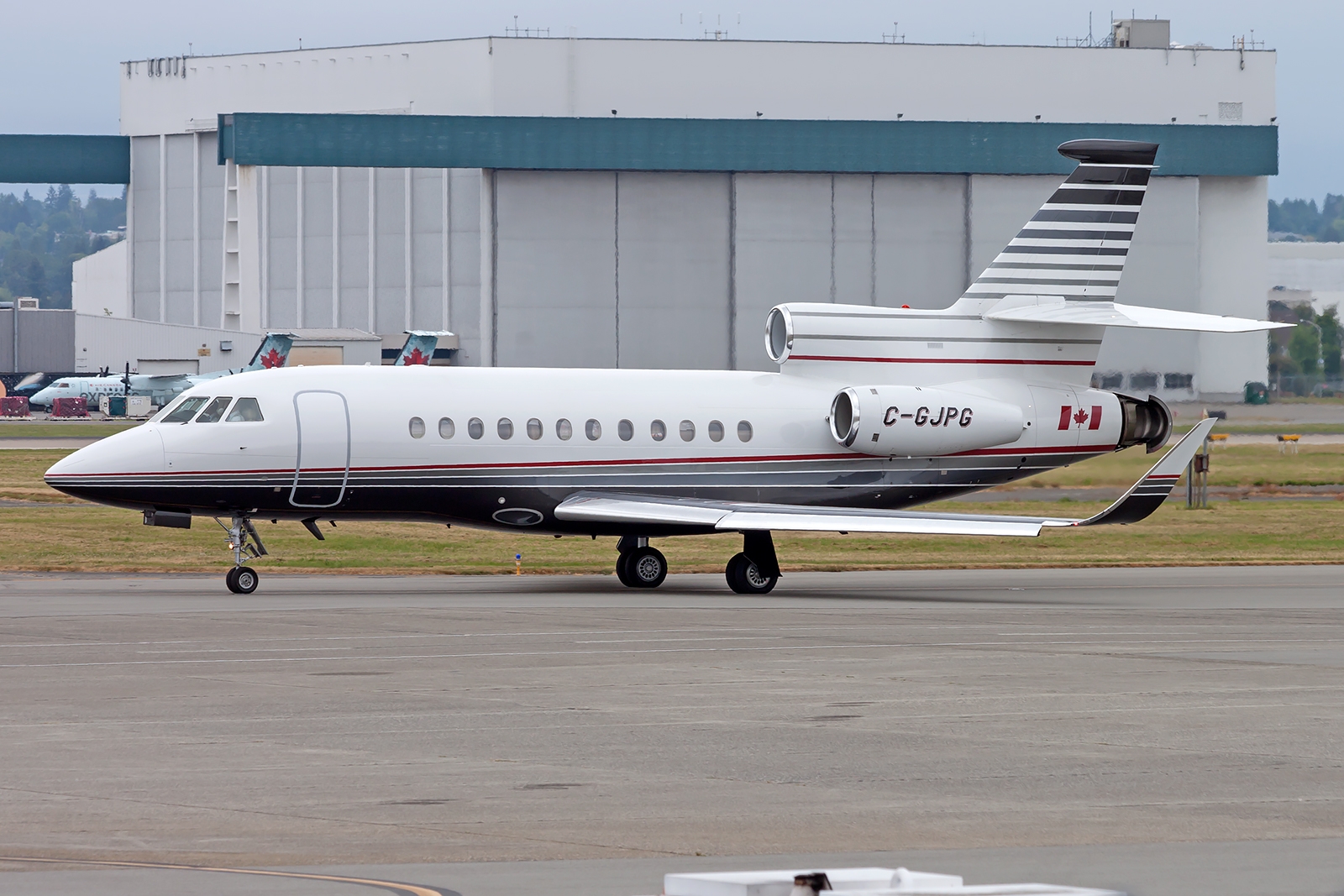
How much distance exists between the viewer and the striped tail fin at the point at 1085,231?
1193 inches

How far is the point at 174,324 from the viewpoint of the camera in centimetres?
10331

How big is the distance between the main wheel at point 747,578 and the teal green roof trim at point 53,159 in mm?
Answer: 88575

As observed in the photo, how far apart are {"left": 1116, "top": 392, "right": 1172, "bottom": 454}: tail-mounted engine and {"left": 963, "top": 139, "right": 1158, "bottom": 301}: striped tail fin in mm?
1976

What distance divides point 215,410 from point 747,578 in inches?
332

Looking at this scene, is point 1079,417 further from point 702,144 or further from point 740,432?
point 702,144

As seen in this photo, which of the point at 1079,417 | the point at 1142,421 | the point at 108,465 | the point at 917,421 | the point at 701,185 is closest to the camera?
the point at 108,465

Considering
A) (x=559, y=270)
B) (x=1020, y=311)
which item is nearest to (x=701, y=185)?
(x=559, y=270)

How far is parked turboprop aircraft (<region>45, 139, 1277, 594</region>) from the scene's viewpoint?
87.9 ft

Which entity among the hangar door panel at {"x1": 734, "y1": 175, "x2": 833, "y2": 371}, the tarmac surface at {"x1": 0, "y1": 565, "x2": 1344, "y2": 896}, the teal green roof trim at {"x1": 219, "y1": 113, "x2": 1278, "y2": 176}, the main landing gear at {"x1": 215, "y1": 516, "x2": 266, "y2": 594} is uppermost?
the teal green roof trim at {"x1": 219, "y1": 113, "x2": 1278, "y2": 176}

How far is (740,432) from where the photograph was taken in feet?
95.8

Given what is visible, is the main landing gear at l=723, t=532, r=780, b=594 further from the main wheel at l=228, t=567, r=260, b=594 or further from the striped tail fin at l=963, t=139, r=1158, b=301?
the main wheel at l=228, t=567, r=260, b=594

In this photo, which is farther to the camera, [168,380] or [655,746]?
[168,380]

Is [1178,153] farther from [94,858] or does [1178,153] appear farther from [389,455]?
[94,858]

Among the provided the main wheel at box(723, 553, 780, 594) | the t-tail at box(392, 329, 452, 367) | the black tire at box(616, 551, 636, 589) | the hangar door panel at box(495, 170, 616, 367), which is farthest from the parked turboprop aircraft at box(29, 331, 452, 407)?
the main wheel at box(723, 553, 780, 594)
